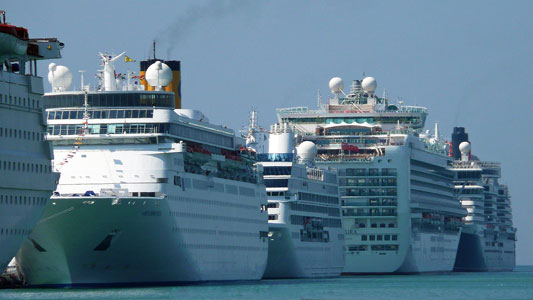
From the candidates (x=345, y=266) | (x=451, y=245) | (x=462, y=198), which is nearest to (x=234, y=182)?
(x=345, y=266)

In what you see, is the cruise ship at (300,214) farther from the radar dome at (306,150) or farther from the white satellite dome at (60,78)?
the white satellite dome at (60,78)

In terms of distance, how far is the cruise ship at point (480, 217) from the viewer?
586 ft

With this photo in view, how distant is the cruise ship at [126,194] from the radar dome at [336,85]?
181ft

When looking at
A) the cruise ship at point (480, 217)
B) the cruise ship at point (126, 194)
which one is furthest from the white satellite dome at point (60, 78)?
the cruise ship at point (480, 217)

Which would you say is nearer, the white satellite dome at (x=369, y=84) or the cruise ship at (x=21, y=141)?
the cruise ship at (x=21, y=141)

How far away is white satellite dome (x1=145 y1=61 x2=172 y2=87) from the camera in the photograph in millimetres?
98875

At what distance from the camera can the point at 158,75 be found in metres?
99.1

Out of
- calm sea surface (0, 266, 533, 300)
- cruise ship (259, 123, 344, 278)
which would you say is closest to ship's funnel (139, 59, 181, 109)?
calm sea surface (0, 266, 533, 300)

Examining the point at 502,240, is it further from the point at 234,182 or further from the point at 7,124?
the point at 7,124

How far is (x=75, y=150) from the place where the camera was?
8975 cm

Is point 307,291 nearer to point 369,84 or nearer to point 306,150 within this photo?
point 306,150

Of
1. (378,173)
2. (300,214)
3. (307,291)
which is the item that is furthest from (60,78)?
(378,173)

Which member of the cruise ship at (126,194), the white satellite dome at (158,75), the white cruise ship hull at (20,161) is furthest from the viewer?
the white satellite dome at (158,75)

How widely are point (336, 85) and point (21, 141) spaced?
8569cm
